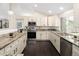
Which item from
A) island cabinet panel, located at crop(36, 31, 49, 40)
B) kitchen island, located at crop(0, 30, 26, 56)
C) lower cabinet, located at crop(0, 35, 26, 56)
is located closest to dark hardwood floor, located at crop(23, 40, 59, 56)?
kitchen island, located at crop(0, 30, 26, 56)

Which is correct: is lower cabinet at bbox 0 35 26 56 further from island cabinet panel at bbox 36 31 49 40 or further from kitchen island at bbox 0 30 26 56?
island cabinet panel at bbox 36 31 49 40

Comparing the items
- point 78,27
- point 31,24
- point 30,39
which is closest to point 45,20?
point 31,24

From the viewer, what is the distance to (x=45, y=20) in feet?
31.2

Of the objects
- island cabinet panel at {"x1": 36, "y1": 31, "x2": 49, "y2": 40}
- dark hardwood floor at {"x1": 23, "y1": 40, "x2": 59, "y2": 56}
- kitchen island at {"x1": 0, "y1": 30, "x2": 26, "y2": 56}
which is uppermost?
kitchen island at {"x1": 0, "y1": 30, "x2": 26, "y2": 56}

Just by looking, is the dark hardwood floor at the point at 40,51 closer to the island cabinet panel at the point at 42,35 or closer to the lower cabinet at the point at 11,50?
the lower cabinet at the point at 11,50

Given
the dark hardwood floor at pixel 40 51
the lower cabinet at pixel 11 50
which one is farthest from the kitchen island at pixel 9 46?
the dark hardwood floor at pixel 40 51

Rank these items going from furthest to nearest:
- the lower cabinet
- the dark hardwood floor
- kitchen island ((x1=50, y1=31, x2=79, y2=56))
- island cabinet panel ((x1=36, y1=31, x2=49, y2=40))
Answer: island cabinet panel ((x1=36, y1=31, x2=49, y2=40)) < the dark hardwood floor < kitchen island ((x1=50, y1=31, x2=79, y2=56)) < the lower cabinet

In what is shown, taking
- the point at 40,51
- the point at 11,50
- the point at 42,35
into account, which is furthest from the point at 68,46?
the point at 42,35

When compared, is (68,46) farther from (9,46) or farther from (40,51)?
(40,51)

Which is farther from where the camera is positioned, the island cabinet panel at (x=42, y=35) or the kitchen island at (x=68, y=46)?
the island cabinet panel at (x=42, y=35)

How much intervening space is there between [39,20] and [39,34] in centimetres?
117

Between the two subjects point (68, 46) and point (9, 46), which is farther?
point (68, 46)

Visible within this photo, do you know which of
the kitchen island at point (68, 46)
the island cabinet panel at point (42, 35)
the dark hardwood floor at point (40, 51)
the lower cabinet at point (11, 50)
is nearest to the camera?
the lower cabinet at point (11, 50)

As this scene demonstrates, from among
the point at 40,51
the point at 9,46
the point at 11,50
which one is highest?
the point at 9,46
